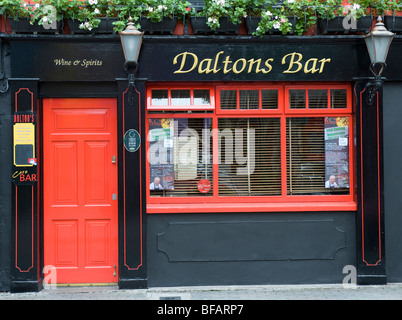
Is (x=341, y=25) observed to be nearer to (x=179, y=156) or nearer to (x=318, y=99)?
(x=318, y=99)

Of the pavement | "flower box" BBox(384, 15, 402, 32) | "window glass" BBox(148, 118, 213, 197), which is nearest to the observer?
the pavement

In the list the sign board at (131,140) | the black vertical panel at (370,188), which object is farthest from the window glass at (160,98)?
the black vertical panel at (370,188)

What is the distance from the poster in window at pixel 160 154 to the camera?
757 cm

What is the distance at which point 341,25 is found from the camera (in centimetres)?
738

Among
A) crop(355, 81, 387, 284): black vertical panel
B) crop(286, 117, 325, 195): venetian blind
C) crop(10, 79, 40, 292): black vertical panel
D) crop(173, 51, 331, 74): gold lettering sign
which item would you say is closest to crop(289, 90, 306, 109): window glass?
crop(286, 117, 325, 195): venetian blind

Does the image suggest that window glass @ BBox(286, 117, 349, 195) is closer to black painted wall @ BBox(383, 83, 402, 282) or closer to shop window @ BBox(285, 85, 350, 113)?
shop window @ BBox(285, 85, 350, 113)

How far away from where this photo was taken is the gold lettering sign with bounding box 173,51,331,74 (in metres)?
7.38

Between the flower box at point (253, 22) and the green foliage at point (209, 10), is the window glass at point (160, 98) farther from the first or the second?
the flower box at point (253, 22)

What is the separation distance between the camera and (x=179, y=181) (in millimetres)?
7629

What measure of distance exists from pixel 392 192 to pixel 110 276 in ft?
13.8

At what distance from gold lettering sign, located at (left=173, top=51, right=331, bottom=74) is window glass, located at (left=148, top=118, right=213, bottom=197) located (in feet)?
2.45

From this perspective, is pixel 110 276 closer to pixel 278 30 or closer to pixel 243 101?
pixel 243 101

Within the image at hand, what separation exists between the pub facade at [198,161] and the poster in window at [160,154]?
1 centimetres

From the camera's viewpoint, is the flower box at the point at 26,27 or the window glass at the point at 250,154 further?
the window glass at the point at 250,154
